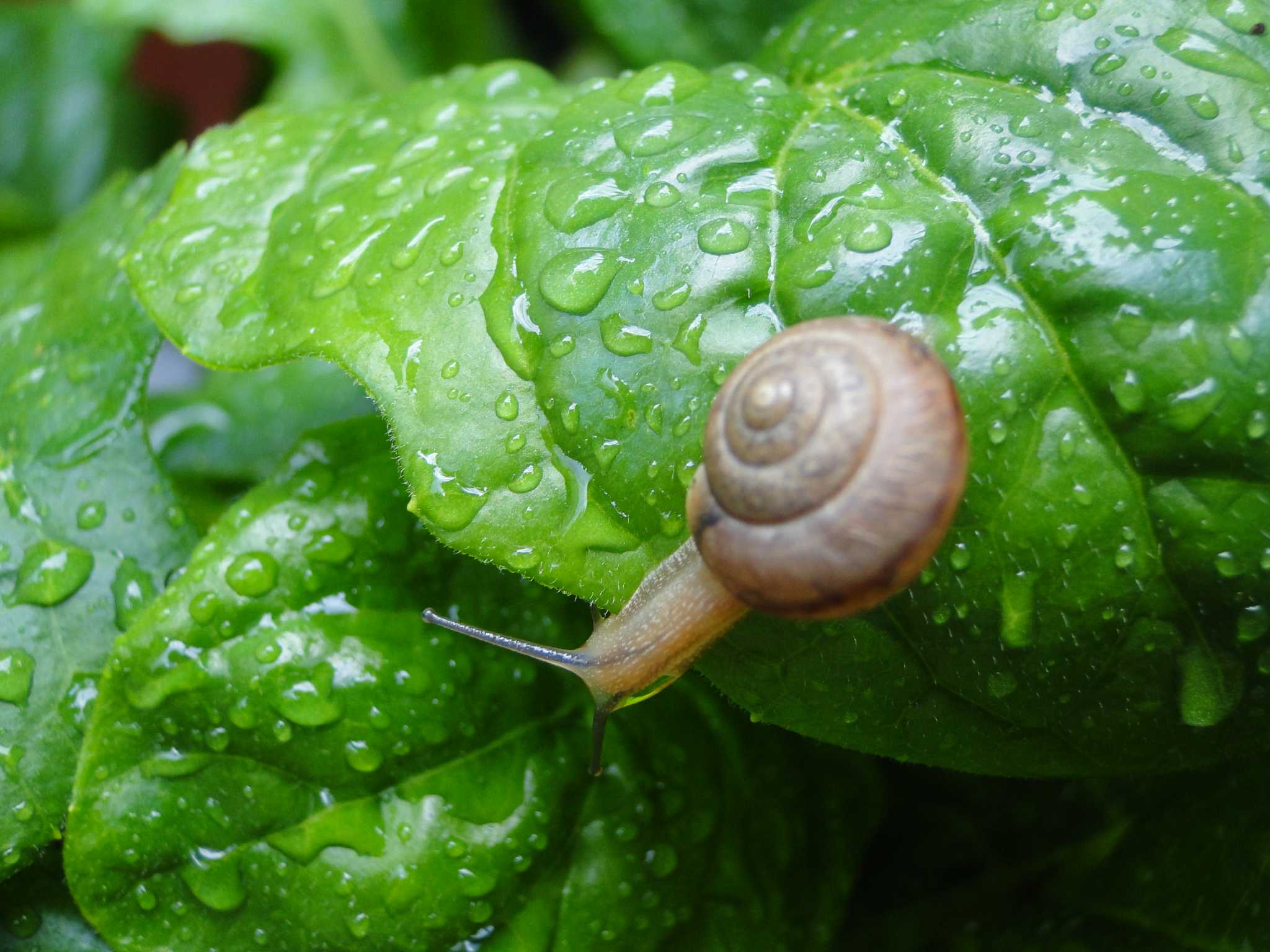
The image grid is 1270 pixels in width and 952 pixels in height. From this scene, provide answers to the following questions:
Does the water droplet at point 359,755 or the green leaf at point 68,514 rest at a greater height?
the green leaf at point 68,514

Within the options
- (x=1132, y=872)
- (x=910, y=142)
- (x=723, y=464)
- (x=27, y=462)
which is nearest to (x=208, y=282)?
(x=27, y=462)

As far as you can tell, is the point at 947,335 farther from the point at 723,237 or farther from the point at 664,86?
the point at 664,86

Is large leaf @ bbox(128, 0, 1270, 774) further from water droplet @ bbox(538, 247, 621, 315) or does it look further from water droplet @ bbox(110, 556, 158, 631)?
water droplet @ bbox(110, 556, 158, 631)

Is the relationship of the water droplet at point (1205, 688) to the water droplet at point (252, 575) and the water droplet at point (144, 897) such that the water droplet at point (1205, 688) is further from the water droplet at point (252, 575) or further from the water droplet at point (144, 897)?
the water droplet at point (144, 897)

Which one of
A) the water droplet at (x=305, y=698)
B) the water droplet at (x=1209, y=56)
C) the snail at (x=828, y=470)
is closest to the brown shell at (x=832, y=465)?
the snail at (x=828, y=470)

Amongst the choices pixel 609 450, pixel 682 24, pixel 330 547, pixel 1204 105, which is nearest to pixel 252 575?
pixel 330 547

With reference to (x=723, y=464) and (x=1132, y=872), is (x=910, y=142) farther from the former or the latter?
(x=1132, y=872)

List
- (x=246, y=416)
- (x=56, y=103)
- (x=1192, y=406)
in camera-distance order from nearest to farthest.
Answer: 1. (x=1192, y=406)
2. (x=246, y=416)
3. (x=56, y=103)
